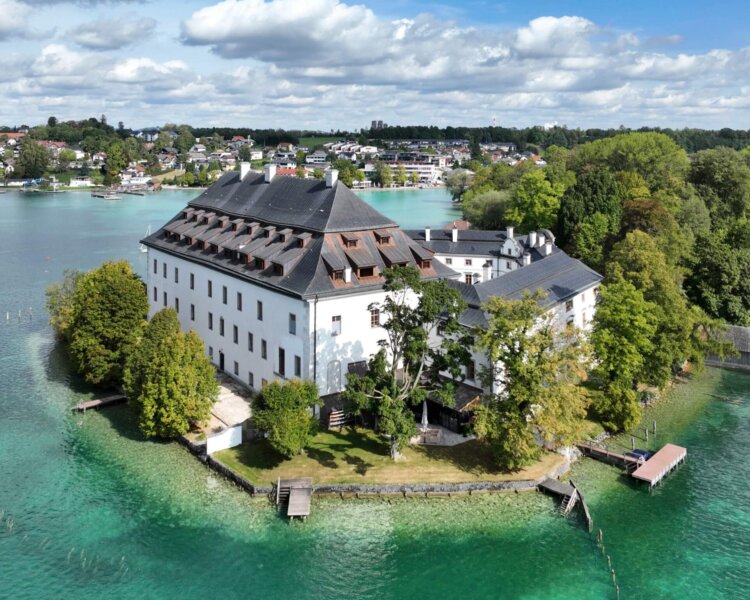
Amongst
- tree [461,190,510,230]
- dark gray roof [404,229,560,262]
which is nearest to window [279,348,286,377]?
dark gray roof [404,229,560,262]

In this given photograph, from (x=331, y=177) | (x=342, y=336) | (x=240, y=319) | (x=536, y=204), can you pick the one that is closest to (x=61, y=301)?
(x=240, y=319)

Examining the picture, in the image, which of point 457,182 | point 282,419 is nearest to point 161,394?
point 282,419

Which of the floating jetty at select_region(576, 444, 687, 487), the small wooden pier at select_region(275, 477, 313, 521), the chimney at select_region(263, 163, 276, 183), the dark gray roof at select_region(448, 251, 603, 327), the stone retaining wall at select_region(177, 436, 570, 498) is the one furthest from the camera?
the chimney at select_region(263, 163, 276, 183)

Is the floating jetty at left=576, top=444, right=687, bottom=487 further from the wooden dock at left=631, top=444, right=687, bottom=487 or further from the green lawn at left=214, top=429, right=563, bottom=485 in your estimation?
the green lawn at left=214, top=429, right=563, bottom=485

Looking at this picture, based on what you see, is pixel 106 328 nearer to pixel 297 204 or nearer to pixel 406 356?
pixel 297 204

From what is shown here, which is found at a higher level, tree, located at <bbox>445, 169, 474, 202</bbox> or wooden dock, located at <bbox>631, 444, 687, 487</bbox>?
tree, located at <bbox>445, 169, 474, 202</bbox>
